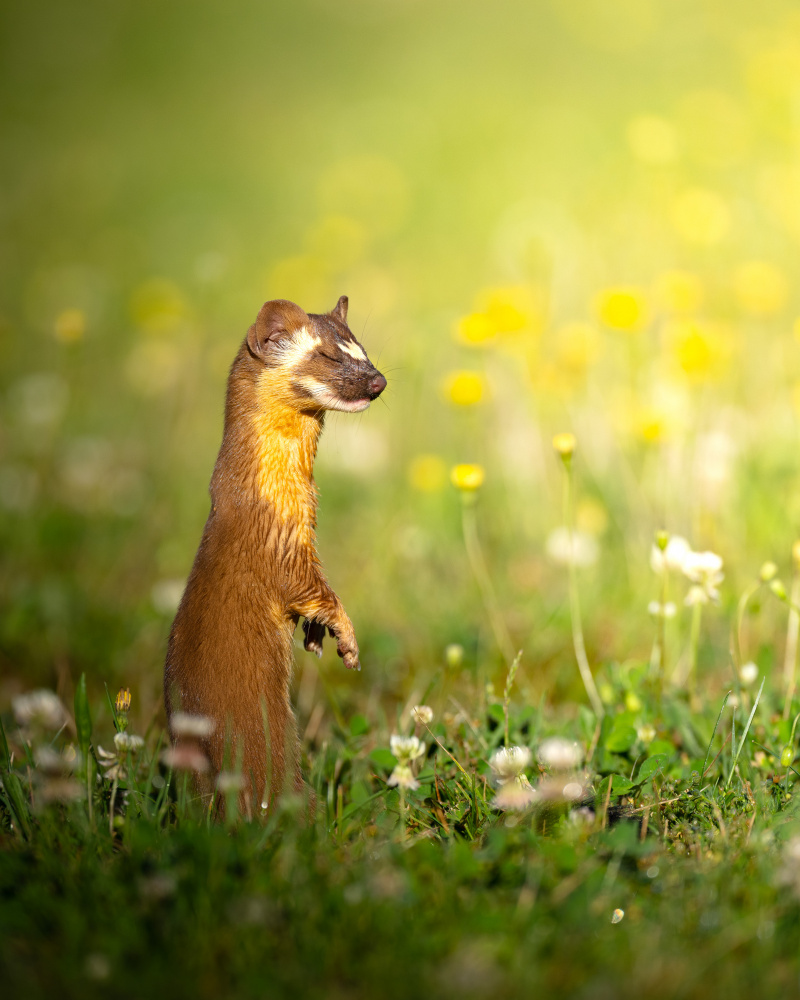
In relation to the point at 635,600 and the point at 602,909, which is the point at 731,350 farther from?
the point at 602,909

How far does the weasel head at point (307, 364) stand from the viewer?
8.09ft

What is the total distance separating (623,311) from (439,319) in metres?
3.52

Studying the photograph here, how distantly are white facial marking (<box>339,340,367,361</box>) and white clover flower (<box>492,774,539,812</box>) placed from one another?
1107 millimetres

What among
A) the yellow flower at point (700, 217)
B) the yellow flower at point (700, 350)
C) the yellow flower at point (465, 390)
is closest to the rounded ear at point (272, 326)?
the yellow flower at point (465, 390)

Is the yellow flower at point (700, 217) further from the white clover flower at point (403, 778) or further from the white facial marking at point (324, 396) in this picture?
the white clover flower at point (403, 778)

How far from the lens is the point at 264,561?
2410 millimetres

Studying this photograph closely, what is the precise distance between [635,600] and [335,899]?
244 centimetres

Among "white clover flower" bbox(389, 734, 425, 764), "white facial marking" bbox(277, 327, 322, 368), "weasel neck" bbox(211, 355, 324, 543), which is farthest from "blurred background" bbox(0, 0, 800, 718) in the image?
"white facial marking" bbox(277, 327, 322, 368)

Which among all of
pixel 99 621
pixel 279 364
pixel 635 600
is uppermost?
pixel 279 364

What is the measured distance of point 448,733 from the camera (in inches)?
112

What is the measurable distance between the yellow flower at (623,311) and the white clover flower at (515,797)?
2.15 meters

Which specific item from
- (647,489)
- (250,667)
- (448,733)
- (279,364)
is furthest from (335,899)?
(647,489)

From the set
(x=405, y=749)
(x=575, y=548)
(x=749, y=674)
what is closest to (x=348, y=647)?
(x=405, y=749)

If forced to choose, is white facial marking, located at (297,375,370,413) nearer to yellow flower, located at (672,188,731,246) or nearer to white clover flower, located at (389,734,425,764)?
white clover flower, located at (389,734,425,764)
